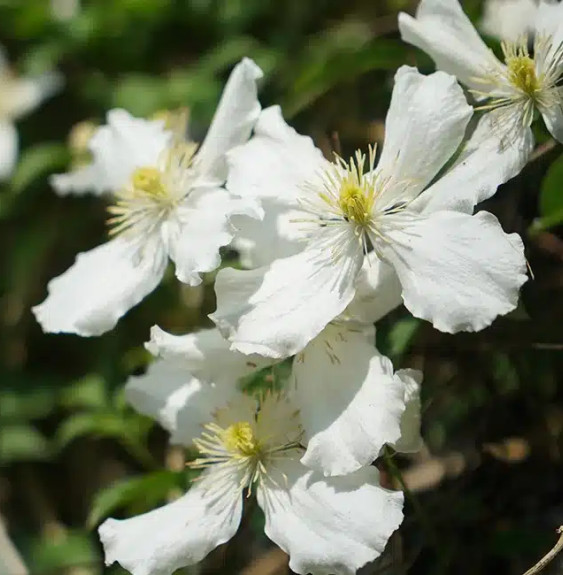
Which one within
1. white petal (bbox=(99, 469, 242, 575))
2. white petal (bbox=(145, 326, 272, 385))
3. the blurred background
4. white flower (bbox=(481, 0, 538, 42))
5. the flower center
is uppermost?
the flower center

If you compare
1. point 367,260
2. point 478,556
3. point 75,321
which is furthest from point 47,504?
point 367,260

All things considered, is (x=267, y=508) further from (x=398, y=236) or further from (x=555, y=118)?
(x=555, y=118)

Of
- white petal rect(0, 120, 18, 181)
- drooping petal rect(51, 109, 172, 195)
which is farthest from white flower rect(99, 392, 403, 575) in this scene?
white petal rect(0, 120, 18, 181)

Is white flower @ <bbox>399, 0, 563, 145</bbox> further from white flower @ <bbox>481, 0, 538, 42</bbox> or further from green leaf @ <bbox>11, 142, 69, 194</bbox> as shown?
green leaf @ <bbox>11, 142, 69, 194</bbox>

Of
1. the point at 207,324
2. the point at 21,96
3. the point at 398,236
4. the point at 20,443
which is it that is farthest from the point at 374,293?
the point at 21,96

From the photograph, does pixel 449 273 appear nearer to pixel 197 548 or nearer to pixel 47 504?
pixel 197 548

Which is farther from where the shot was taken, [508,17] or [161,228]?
[508,17]

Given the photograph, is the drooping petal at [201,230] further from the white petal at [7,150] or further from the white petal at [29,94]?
the white petal at [29,94]
